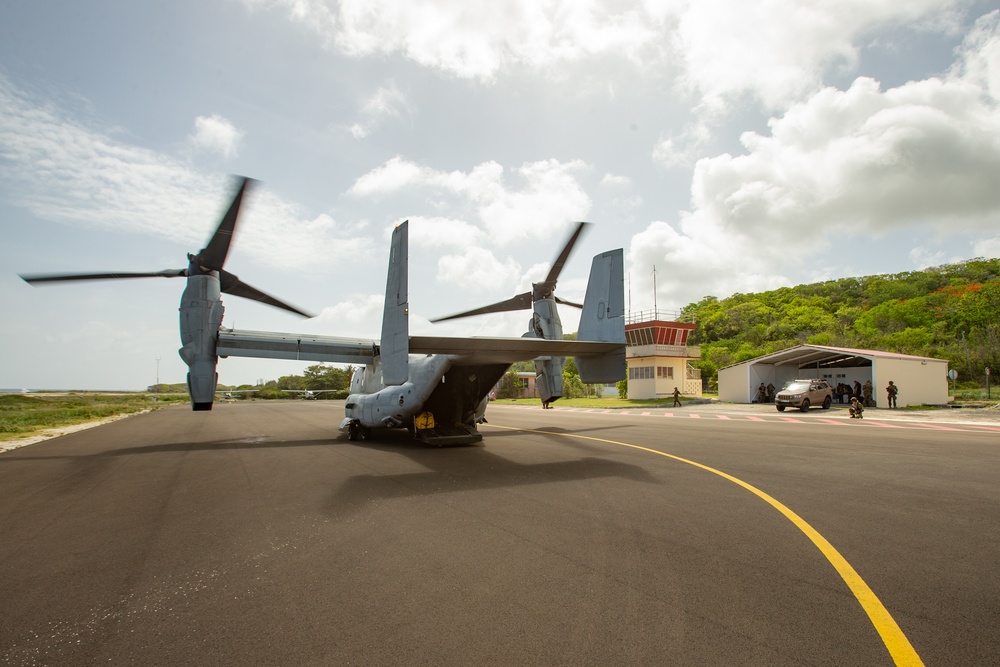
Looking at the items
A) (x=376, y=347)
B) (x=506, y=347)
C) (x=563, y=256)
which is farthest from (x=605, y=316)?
(x=376, y=347)

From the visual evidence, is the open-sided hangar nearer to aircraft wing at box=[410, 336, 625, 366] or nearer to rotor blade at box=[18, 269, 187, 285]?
aircraft wing at box=[410, 336, 625, 366]

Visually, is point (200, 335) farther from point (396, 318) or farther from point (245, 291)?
point (396, 318)

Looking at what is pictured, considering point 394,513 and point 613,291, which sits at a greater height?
point 613,291

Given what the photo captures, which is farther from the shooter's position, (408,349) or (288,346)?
(288,346)

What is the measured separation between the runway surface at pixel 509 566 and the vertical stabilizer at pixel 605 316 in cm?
254

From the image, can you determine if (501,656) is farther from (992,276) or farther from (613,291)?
(992,276)

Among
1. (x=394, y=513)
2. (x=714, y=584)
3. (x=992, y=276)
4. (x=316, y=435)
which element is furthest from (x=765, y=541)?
(x=992, y=276)

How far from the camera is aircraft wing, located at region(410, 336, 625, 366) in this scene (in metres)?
9.71

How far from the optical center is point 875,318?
59156 mm

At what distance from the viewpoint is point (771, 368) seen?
120 ft

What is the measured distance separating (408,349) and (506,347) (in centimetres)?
210

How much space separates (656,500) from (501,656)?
4.35m

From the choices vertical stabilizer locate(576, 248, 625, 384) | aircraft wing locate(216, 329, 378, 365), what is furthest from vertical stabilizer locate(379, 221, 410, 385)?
aircraft wing locate(216, 329, 378, 365)

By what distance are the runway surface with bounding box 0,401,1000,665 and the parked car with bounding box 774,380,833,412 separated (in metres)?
18.4
